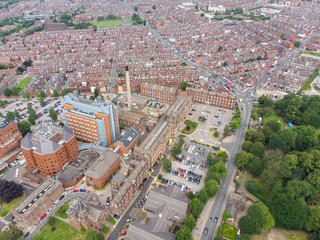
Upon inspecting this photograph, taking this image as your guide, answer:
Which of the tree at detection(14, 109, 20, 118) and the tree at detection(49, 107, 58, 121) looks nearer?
the tree at detection(49, 107, 58, 121)

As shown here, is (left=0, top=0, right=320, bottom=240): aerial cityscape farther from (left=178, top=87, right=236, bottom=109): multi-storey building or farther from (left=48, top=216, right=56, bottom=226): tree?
(left=178, top=87, right=236, bottom=109): multi-storey building

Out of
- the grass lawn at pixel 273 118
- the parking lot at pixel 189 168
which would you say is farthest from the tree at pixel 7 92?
the grass lawn at pixel 273 118

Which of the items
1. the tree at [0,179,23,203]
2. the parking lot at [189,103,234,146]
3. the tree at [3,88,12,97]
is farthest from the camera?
the tree at [3,88,12,97]

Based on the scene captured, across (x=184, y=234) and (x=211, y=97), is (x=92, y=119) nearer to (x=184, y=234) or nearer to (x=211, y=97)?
(x=184, y=234)

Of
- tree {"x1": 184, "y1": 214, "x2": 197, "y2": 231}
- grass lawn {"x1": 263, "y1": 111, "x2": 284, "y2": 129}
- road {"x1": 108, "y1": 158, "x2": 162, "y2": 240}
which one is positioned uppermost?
tree {"x1": 184, "y1": 214, "x2": 197, "y2": 231}

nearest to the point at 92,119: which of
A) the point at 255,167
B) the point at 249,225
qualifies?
Answer: the point at 255,167

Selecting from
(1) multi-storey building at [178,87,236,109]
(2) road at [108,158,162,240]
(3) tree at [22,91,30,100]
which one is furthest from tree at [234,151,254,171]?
(3) tree at [22,91,30,100]

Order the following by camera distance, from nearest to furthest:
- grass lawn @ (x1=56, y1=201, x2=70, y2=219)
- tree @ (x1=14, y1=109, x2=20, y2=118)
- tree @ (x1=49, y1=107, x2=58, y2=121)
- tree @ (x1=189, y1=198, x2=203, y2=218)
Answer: tree @ (x1=189, y1=198, x2=203, y2=218) → grass lawn @ (x1=56, y1=201, x2=70, y2=219) → tree @ (x1=49, y1=107, x2=58, y2=121) → tree @ (x1=14, y1=109, x2=20, y2=118)
